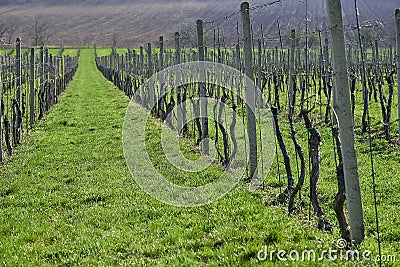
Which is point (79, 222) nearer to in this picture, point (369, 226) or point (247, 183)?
point (247, 183)

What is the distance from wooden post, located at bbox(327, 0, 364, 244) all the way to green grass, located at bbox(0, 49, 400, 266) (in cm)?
50

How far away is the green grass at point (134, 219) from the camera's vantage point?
4.38 m

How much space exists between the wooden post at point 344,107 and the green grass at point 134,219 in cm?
50

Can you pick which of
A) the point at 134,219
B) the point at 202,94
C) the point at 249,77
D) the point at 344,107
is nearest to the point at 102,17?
the point at 202,94

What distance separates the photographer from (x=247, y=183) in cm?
688

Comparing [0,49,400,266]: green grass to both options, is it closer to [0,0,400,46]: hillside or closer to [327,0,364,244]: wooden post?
[327,0,364,244]: wooden post

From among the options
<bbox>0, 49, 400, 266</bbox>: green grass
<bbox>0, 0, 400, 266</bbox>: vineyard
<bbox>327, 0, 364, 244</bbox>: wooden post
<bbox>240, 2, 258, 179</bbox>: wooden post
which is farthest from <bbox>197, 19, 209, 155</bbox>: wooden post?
<bbox>327, 0, 364, 244</bbox>: wooden post

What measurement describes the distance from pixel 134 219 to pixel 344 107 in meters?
2.76

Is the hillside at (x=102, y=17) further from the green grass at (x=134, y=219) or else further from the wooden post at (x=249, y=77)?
the wooden post at (x=249, y=77)

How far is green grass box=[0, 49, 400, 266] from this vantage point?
438 cm

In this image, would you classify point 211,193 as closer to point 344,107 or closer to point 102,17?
point 344,107

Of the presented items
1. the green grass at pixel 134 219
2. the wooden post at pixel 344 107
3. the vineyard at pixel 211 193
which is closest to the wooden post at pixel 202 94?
the vineyard at pixel 211 193

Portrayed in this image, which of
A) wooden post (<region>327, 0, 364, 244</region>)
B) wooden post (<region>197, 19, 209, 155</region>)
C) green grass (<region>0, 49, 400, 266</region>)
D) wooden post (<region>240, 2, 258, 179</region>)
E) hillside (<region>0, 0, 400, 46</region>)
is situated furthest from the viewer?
hillside (<region>0, 0, 400, 46</region>)

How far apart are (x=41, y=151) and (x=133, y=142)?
1924 millimetres
